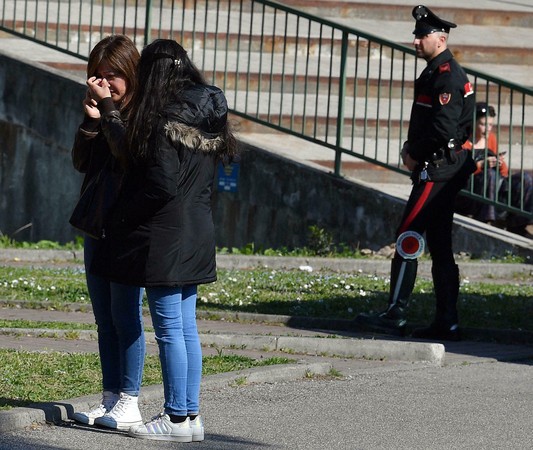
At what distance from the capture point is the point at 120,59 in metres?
6.30

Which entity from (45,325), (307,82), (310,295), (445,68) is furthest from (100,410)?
(307,82)

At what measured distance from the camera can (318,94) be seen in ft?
49.4

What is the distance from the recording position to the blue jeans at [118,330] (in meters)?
6.29

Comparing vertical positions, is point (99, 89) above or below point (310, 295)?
above

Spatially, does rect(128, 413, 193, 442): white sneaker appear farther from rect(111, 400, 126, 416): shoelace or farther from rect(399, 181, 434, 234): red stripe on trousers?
rect(399, 181, 434, 234): red stripe on trousers

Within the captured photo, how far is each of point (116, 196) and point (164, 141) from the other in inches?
14.3

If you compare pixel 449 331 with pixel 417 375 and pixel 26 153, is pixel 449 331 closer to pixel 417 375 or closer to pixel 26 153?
pixel 417 375

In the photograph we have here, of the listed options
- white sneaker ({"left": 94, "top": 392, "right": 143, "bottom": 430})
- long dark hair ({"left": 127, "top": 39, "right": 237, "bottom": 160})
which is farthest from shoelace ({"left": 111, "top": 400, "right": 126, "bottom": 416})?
long dark hair ({"left": 127, "top": 39, "right": 237, "bottom": 160})

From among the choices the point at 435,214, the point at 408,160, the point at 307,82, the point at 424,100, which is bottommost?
the point at 435,214

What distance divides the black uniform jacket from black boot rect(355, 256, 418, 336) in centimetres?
63

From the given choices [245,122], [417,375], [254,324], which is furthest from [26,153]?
[417,375]

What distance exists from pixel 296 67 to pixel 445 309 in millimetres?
6177

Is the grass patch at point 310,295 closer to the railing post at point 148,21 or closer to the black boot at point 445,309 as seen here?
the black boot at point 445,309

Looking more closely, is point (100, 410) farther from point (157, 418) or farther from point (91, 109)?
point (91, 109)
